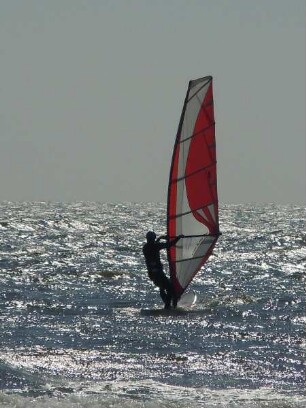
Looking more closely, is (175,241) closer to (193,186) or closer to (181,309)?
(193,186)

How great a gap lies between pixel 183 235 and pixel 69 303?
2748 mm

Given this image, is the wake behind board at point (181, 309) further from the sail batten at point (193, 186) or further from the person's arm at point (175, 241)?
the person's arm at point (175, 241)

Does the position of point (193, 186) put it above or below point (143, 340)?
above

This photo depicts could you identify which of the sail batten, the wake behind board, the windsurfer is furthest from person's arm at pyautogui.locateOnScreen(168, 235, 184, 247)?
the wake behind board

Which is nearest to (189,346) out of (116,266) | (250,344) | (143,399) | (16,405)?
(250,344)

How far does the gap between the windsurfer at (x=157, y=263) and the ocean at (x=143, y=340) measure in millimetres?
496

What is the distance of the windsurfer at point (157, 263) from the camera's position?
18203 millimetres

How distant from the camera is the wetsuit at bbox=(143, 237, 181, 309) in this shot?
717 inches

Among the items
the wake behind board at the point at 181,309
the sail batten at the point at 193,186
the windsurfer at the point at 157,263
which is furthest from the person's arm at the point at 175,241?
the wake behind board at the point at 181,309

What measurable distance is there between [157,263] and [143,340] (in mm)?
3277

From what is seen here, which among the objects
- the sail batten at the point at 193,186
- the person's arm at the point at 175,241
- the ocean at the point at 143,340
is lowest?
the ocean at the point at 143,340

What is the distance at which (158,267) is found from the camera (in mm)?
18359

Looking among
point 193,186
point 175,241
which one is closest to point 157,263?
point 175,241

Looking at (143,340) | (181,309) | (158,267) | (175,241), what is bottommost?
(143,340)
